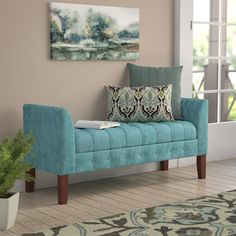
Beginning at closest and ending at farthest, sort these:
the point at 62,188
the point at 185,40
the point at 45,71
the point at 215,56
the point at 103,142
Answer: the point at 62,188 → the point at 103,142 → the point at 45,71 → the point at 185,40 → the point at 215,56

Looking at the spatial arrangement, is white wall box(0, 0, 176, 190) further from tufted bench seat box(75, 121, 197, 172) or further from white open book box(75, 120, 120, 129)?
tufted bench seat box(75, 121, 197, 172)

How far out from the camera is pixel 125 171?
5152mm

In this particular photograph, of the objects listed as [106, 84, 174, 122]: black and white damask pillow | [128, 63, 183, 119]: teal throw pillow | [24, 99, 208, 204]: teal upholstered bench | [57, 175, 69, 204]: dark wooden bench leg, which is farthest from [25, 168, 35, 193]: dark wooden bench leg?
[128, 63, 183, 119]: teal throw pillow

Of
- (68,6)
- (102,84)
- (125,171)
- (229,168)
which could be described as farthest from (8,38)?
(229,168)

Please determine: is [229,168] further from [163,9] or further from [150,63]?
[163,9]

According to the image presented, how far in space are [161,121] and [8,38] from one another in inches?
59.0

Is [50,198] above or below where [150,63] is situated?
below

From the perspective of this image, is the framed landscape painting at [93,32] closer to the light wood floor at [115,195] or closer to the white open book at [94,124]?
the white open book at [94,124]

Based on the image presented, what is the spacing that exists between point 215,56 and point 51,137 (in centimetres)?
243

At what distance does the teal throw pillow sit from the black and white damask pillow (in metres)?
0.19

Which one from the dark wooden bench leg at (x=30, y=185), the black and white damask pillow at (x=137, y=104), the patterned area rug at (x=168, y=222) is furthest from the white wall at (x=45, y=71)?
the patterned area rug at (x=168, y=222)

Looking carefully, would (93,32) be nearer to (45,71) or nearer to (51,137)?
(45,71)

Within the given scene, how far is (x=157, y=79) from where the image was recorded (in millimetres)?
5035

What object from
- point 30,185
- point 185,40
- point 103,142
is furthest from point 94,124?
point 185,40
